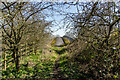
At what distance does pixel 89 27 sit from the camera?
83.2 inches

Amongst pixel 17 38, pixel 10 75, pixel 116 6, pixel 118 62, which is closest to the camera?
pixel 116 6

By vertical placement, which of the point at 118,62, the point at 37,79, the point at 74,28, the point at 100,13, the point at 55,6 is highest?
the point at 55,6

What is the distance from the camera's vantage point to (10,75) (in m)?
4.05

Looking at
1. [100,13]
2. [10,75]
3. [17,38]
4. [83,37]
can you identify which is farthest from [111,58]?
[10,75]

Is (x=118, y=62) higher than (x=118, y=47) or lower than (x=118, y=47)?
lower

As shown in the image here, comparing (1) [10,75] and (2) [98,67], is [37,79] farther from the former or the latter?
(2) [98,67]

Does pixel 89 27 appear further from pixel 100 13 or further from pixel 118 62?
pixel 118 62

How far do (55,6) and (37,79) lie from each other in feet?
10.8

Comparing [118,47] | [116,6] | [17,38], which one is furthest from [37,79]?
[116,6]

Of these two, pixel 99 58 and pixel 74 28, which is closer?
pixel 74 28

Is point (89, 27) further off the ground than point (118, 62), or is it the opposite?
point (89, 27)

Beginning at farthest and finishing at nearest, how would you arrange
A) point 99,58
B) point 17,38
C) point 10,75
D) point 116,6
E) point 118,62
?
point 10,75, point 17,38, point 99,58, point 118,62, point 116,6

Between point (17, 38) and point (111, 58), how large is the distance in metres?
3.16

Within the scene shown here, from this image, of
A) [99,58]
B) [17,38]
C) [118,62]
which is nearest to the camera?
[118,62]
